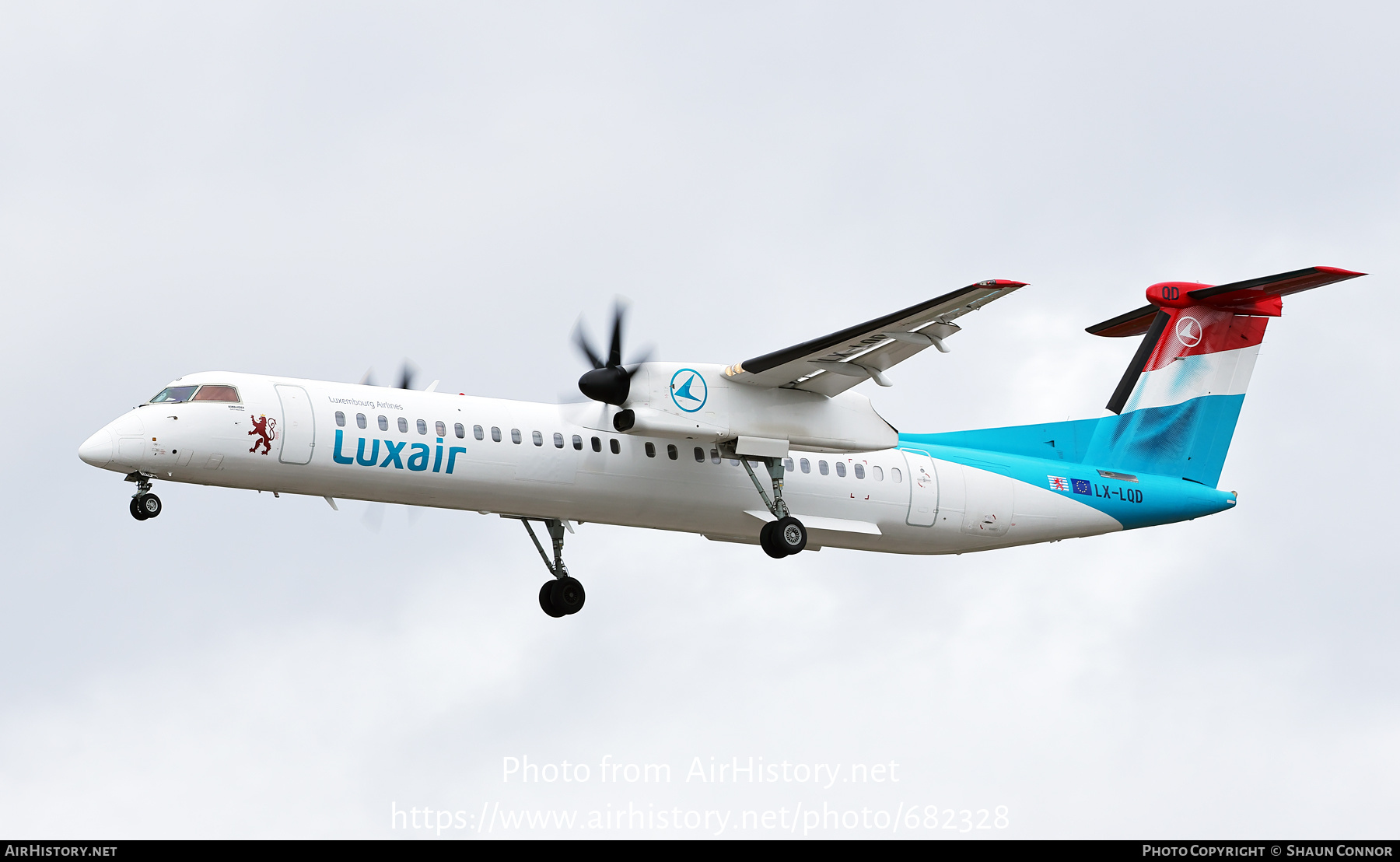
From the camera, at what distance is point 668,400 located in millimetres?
19078

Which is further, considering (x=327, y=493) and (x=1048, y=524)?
(x=1048, y=524)

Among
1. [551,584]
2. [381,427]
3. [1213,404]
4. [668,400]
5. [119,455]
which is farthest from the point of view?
[1213,404]

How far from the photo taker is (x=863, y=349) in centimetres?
1920

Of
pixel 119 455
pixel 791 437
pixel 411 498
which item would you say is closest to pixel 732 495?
pixel 791 437

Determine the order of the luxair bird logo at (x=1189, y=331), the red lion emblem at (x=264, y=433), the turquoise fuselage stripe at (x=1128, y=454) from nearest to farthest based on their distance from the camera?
the red lion emblem at (x=264, y=433), the turquoise fuselage stripe at (x=1128, y=454), the luxair bird logo at (x=1189, y=331)

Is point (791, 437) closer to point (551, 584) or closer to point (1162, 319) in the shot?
point (551, 584)

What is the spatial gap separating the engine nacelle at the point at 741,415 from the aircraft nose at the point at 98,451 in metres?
5.72

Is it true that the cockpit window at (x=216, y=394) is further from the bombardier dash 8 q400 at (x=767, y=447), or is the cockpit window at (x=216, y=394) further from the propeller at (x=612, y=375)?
the propeller at (x=612, y=375)

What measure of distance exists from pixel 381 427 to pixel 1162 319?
12.2m

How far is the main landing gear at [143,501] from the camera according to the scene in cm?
1697

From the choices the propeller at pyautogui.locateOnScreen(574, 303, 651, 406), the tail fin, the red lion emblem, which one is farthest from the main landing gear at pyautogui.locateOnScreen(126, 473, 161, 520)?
the tail fin

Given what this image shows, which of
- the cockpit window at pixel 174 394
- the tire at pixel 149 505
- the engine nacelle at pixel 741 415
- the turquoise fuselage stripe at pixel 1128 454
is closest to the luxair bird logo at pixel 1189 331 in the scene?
the turquoise fuselage stripe at pixel 1128 454

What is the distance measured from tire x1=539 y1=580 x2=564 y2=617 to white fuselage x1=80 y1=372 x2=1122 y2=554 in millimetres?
2263

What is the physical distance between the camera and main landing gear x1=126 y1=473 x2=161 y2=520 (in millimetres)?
16969
